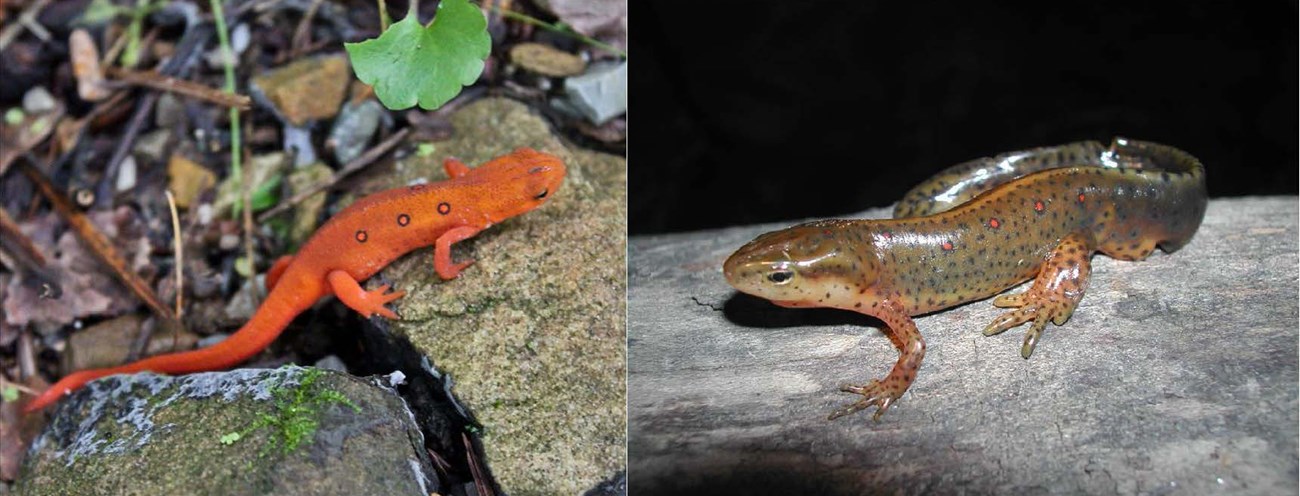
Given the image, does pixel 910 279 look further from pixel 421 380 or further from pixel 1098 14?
pixel 1098 14

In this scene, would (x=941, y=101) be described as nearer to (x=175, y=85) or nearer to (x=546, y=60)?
(x=546, y=60)

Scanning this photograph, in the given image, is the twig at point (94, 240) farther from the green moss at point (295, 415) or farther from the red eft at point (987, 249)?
the red eft at point (987, 249)

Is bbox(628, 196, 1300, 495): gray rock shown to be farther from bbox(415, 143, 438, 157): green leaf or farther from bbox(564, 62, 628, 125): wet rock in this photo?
bbox(415, 143, 438, 157): green leaf

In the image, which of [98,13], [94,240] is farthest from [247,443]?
[98,13]

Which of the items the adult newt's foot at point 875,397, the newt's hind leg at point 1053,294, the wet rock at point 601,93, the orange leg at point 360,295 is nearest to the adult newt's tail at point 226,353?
the orange leg at point 360,295

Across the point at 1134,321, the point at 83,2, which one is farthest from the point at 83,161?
the point at 1134,321

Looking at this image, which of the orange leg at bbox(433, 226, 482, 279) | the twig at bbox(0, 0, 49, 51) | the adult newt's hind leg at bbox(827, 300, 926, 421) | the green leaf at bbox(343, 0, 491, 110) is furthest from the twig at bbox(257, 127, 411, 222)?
the adult newt's hind leg at bbox(827, 300, 926, 421)
